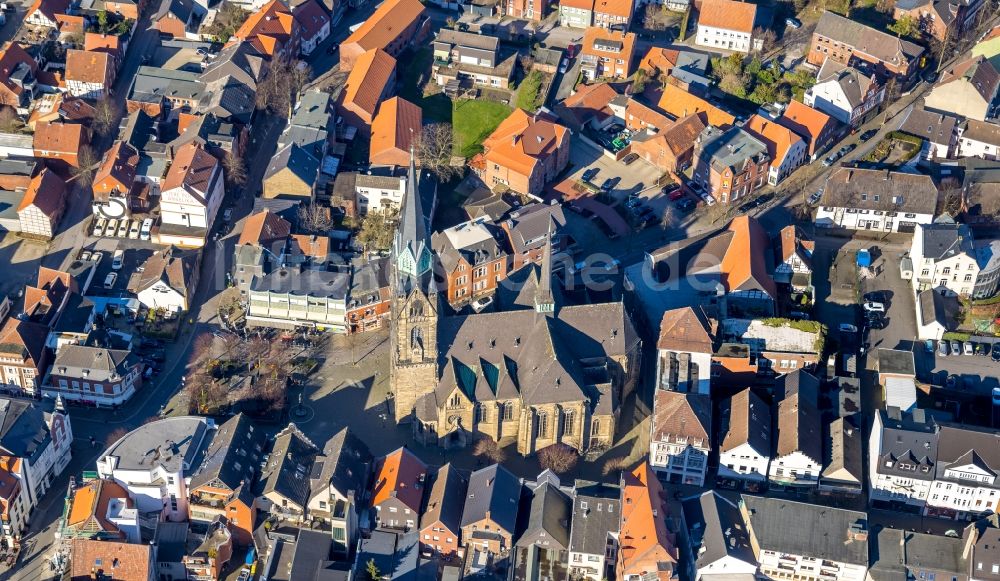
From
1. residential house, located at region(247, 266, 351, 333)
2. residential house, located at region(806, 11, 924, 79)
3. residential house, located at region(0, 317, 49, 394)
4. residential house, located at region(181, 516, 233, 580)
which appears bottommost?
residential house, located at region(181, 516, 233, 580)

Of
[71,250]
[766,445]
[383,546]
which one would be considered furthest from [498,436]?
[71,250]

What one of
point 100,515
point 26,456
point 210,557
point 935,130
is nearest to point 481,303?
point 210,557

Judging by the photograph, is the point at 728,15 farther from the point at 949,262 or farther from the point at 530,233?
the point at 949,262

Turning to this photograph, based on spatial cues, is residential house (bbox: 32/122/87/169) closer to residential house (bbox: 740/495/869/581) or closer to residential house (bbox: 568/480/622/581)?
residential house (bbox: 568/480/622/581)

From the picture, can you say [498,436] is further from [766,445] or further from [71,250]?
[71,250]

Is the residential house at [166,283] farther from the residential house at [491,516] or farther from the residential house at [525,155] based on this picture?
the residential house at [491,516]

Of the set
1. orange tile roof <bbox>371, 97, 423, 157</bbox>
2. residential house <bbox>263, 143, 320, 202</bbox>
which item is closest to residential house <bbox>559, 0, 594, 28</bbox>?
orange tile roof <bbox>371, 97, 423, 157</bbox>
